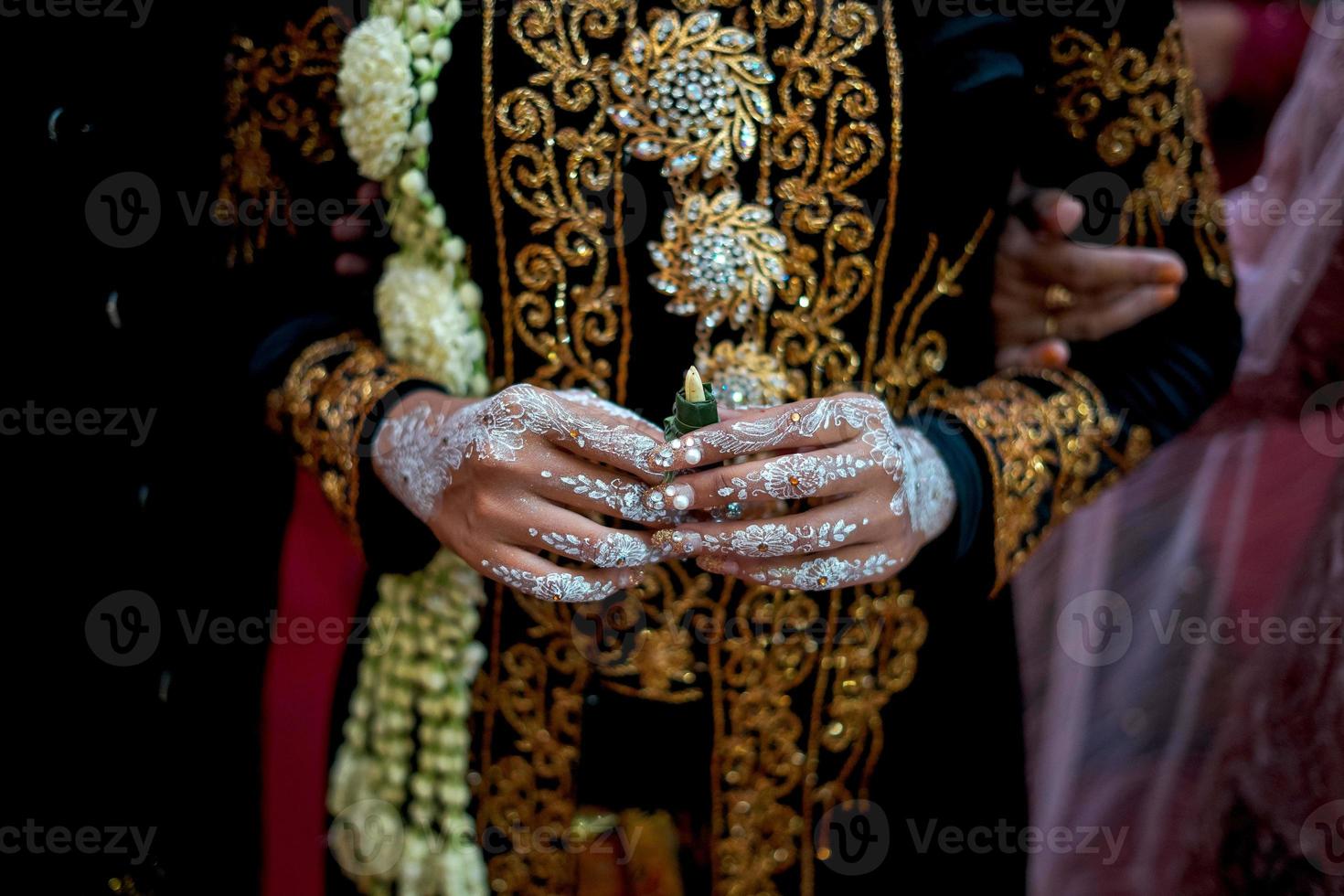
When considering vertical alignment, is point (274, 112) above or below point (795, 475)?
above

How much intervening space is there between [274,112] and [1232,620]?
123 centimetres

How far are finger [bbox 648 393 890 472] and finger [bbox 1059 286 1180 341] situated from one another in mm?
368

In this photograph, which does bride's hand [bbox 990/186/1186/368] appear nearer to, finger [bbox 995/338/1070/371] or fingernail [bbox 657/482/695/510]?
finger [bbox 995/338/1070/371]

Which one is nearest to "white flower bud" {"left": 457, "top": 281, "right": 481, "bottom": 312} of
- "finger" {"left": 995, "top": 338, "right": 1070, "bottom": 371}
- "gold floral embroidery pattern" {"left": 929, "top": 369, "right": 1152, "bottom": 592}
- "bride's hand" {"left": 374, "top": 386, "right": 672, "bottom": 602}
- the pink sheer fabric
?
"bride's hand" {"left": 374, "top": 386, "right": 672, "bottom": 602}

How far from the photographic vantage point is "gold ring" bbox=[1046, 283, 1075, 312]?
102 centimetres

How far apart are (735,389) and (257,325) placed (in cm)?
49

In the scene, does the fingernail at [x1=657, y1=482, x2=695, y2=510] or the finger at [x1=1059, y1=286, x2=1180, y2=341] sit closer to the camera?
the fingernail at [x1=657, y1=482, x2=695, y2=510]

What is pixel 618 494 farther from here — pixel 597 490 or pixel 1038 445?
pixel 1038 445

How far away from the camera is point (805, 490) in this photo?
708 mm

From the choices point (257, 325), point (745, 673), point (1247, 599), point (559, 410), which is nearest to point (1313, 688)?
point (1247, 599)

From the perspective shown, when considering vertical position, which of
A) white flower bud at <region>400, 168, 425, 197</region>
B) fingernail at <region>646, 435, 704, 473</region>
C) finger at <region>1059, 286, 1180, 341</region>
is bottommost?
fingernail at <region>646, 435, 704, 473</region>

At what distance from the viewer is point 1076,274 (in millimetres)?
1006

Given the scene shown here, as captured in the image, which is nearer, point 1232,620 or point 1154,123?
point 1154,123

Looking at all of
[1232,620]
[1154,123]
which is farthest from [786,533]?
[1232,620]
